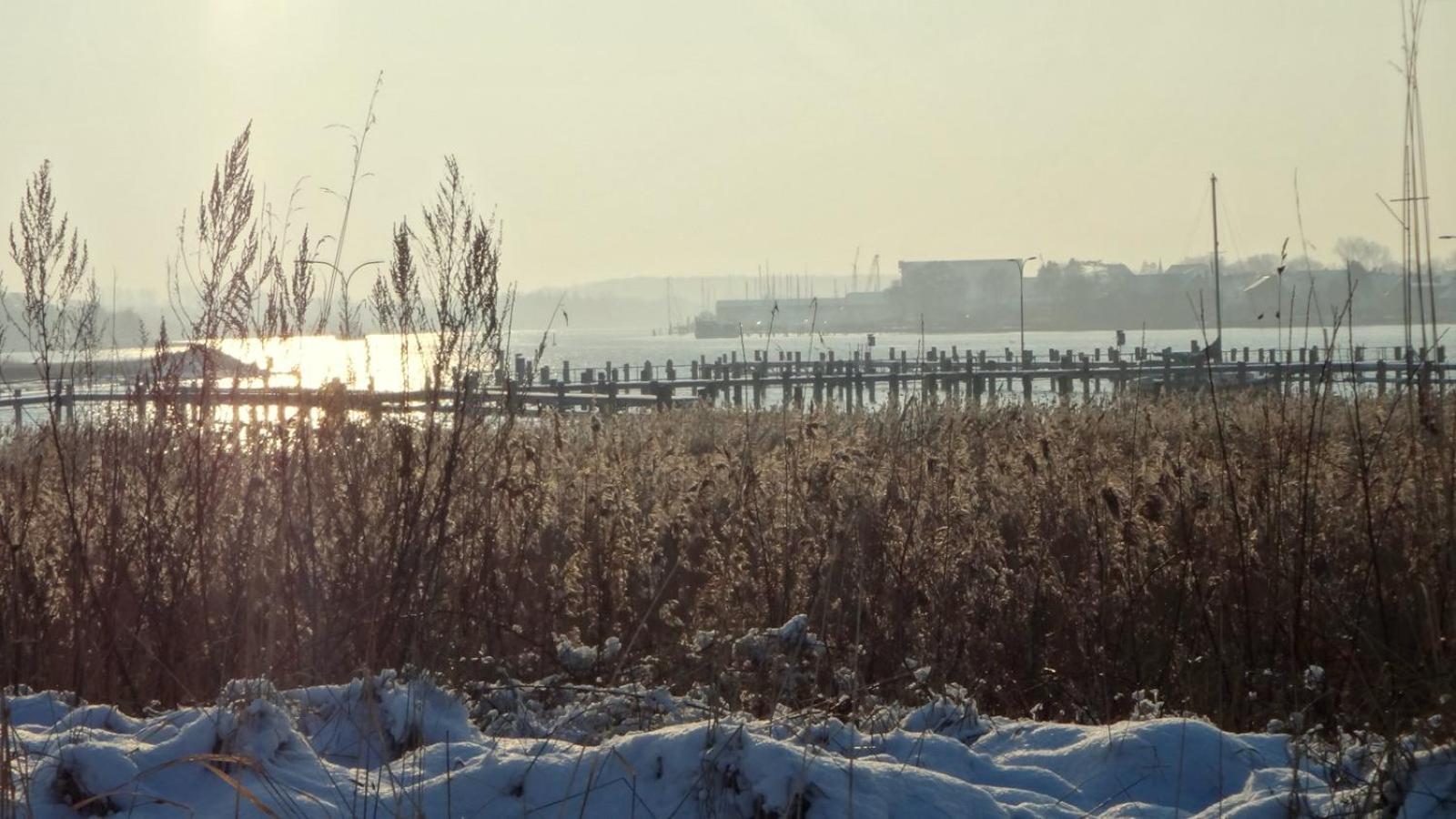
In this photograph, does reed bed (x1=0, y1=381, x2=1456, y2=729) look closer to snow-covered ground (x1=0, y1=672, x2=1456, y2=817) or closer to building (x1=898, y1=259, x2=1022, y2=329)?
snow-covered ground (x1=0, y1=672, x2=1456, y2=817)

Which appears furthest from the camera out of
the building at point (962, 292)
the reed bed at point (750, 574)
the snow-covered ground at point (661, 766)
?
the building at point (962, 292)

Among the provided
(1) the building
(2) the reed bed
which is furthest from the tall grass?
(1) the building

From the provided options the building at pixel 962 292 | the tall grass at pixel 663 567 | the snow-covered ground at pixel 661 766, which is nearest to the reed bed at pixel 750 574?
the tall grass at pixel 663 567

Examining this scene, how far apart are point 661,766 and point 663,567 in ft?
11.6

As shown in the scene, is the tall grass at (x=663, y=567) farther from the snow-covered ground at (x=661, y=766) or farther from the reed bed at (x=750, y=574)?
the snow-covered ground at (x=661, y=766)

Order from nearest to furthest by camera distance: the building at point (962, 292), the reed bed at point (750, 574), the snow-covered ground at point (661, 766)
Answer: the snow-covered ground at point (661, 766) < the reed bed at point (750, 574) < the building at point (962, 292)

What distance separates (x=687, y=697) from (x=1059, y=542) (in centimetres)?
320

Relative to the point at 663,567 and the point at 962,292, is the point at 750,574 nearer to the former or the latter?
the point at 663,567

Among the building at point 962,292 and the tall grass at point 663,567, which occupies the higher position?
the building at point 962,292

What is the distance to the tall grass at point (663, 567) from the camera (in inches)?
162

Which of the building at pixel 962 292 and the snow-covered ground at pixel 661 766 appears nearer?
the snow-covered ground at pixel 661 766

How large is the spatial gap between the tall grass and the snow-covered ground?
410mm

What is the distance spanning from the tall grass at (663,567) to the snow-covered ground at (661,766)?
41 centimetres

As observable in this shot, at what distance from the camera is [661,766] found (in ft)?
8.48
